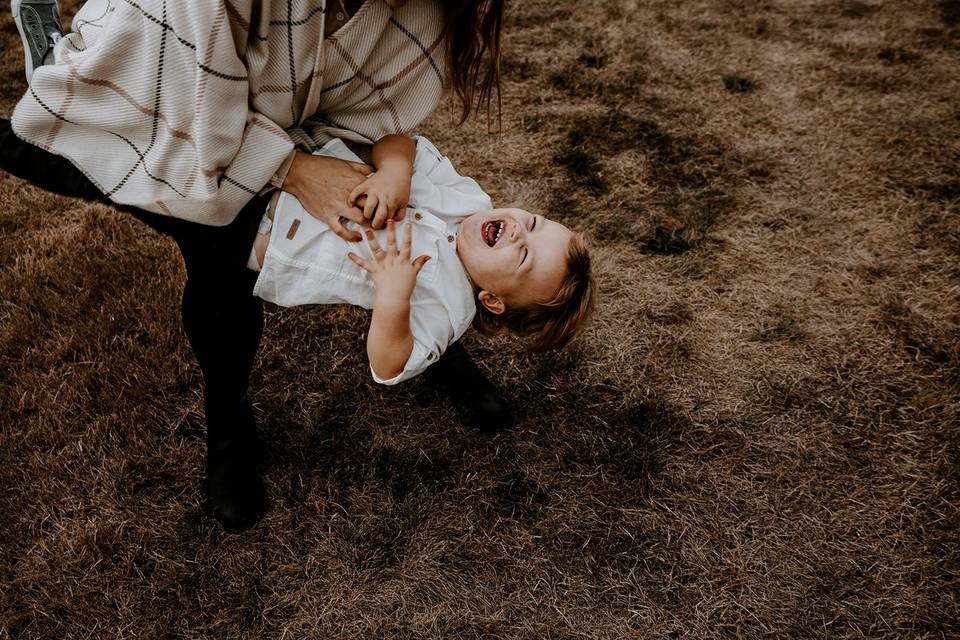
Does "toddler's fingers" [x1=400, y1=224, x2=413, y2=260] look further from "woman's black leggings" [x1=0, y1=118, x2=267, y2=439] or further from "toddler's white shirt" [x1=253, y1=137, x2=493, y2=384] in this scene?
"woman's black leggings" [x1=0, y1=118, x2=267, y2=439]

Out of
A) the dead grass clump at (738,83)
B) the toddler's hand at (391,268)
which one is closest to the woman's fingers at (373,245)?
the toddler's hand at (391,268)

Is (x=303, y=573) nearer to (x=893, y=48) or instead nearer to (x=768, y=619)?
(x=768, y=619)

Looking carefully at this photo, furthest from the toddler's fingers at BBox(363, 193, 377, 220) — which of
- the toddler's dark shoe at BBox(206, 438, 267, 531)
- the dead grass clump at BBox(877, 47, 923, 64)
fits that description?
the dead grass clump at BBox(877, 47, 923, 64)

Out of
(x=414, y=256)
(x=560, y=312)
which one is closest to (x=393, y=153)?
(x=414, y=256)

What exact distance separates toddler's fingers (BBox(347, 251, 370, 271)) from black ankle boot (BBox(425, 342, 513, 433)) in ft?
2.18

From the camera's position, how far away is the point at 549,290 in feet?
5.55

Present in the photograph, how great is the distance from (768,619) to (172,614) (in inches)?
60.4

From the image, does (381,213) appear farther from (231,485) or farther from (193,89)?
(231,485)

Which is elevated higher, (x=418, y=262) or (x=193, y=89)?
(x=193, y=89)

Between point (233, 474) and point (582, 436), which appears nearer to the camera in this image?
point (233, 474)

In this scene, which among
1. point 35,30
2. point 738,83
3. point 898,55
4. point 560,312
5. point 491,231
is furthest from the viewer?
point 898,55

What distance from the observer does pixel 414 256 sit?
151 cm

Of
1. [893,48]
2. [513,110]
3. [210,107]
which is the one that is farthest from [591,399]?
[893,48]

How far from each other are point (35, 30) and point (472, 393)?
140 centimetres
